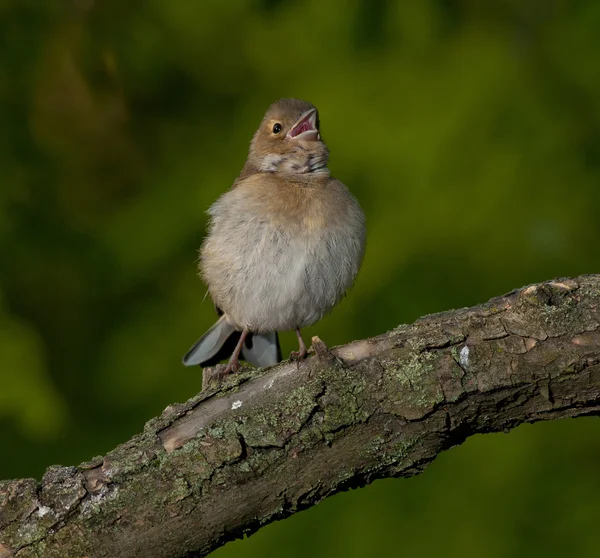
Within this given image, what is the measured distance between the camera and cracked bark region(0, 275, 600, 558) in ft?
9.80

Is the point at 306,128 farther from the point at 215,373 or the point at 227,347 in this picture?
the point at 215,373

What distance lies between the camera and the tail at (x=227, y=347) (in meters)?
4.62

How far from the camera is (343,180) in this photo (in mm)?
4871

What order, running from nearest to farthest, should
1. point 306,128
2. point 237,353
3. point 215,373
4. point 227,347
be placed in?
point 215,373 < point 306,128 < point 237,353 < point 227,347

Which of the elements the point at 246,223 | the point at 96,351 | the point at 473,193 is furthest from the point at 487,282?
the point at 96,351

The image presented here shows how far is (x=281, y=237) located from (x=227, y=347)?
2.93ft

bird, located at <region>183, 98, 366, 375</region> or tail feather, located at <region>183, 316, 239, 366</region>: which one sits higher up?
bird, located at <region>183, 98, 366, 375</region>

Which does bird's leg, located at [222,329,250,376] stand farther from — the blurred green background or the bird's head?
the bird's head

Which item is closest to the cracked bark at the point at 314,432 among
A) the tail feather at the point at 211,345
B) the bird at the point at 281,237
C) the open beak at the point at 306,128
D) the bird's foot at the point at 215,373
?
the bird's foot at the point at 215,373

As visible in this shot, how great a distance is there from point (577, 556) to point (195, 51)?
10.3 ft

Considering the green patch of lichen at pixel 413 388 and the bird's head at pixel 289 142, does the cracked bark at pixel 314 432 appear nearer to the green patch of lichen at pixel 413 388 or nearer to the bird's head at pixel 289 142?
the green patch of lichen at pixel 413 388

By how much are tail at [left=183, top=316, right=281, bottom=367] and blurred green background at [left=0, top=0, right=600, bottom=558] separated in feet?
0.28

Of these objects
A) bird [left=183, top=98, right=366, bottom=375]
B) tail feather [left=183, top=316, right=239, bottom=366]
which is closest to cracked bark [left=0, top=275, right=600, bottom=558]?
bird [left=183, top=98, right=366, bottom=375]

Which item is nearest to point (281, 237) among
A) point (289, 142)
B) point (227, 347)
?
point (289, 142)
